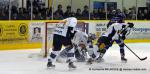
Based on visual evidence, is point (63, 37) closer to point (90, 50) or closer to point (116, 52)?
point (90, 50)

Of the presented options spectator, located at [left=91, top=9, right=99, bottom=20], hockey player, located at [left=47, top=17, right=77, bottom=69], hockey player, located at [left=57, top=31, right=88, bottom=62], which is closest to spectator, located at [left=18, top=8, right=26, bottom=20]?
spectator, located at [left=91, top=9, right=99, bottom=20]

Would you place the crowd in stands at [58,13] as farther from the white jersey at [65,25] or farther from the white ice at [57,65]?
the white jersey at [65,25]

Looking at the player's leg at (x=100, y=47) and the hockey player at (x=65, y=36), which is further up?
the hockey player at (x=65, y=36)

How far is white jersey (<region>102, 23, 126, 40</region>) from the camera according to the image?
10438 millimetres

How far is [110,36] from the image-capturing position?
34.7ft

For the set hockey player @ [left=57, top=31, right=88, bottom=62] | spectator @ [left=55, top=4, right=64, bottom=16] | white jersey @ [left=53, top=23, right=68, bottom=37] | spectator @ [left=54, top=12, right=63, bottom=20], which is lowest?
hockey player @ [left=57, top=31, right=88, bottom=62]

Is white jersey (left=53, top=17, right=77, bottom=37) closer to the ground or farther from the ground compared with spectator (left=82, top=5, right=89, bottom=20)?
closer to the ground

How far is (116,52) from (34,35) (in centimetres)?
269

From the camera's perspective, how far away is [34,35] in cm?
1426

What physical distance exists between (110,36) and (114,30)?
17cm

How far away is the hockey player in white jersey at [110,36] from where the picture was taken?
Answer: 10.5 m

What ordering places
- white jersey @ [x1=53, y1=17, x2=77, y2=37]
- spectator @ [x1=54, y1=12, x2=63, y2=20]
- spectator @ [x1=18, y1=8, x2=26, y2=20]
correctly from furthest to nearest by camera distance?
spectator @ [x1=54, y1=12, x2=63, y2=20]
spectator @ [x1=18, y1=8, x2=26, y2=20]
white jersey @ [x1=53, y1=17, x2=77, y2=37]

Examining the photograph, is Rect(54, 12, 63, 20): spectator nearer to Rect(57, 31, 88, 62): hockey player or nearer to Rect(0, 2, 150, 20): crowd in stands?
Rect(0, 2, 150, 20): crowd in stands

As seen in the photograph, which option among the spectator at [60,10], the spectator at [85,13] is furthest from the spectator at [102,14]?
the spectator at [60,10]
